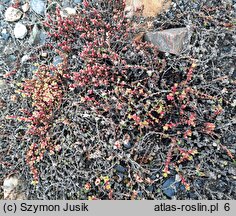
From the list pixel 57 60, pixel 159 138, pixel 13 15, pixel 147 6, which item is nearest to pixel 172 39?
pixel 147 6

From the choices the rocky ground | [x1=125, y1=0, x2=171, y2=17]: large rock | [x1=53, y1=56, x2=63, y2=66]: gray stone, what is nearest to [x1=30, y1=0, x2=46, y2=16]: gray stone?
the rocky ground

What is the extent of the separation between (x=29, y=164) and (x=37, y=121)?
0.47 meters

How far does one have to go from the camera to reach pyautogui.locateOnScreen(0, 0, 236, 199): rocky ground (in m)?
3.52

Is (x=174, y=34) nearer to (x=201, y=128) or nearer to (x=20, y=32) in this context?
(x=201, y=128)

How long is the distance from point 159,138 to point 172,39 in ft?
3.66

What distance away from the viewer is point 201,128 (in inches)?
142

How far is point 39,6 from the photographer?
14.8ft

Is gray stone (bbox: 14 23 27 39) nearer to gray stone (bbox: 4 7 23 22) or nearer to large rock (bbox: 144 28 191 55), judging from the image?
gray stone (bbox: 4 7 23 22)

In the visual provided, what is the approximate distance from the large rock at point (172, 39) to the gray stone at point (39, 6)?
1484 mm

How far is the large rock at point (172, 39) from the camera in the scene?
391cm

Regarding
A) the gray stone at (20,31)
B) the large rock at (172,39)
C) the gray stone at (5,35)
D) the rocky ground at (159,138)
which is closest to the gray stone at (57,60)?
the rocky ground at (159,138)

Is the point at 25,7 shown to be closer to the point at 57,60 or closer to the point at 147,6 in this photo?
the point at 57,60

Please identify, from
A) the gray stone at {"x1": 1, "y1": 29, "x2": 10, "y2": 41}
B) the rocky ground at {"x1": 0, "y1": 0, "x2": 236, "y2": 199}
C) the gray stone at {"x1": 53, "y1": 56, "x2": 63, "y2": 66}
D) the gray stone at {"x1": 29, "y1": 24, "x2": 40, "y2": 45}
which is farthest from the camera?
the gray stone at {"x1": 1, "y1": 29, "x2": 10, "y2": 41}

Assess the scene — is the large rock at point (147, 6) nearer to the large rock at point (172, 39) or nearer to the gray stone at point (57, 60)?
the large rock at point (172, 39)
